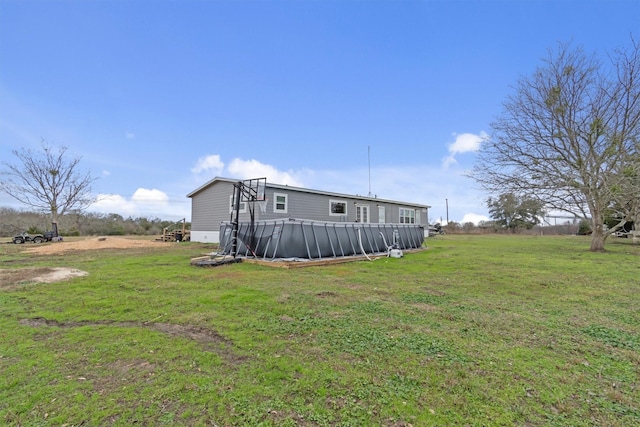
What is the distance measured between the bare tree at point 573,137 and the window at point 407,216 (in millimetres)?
10094

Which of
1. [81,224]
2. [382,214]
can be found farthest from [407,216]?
[81,224]

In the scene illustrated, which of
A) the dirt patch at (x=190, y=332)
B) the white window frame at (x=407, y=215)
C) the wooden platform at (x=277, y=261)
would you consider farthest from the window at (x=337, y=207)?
the dirt patch at (x=190, y=332)

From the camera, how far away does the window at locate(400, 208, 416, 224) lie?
2469cm

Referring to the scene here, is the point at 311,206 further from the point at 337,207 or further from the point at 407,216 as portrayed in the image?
the point at 407,216

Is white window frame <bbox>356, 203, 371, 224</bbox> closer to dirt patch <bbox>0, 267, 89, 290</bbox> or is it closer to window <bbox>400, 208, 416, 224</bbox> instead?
window <bbox>400, 208, 416, 224</bbox>

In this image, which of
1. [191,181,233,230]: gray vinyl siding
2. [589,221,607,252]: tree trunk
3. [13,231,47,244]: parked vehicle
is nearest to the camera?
[589,221,607,252]: tree trunk

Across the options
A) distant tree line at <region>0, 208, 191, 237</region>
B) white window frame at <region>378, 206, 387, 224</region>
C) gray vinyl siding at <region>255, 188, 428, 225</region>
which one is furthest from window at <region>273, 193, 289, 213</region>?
distant tree line at <region>0, 208, 191, 237</region>

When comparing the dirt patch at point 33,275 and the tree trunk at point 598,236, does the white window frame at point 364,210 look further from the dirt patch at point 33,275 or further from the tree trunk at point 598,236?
the dirt patch at point 33,275

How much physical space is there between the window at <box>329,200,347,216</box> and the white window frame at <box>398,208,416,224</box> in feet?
25.0

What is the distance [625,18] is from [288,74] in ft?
46.2

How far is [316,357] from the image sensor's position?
2.77 meters

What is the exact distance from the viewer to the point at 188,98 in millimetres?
13859

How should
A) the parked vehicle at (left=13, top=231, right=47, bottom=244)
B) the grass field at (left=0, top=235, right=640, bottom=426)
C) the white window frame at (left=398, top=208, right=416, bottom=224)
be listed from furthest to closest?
the white window frame at (left=398, top=208, right=416, bottom=224) → the parked vehicle at (left=13, top=231, right=47, bottom=244) → the grass field at (left=0, top=235, right=640, bottom=426)

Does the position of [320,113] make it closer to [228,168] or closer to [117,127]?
[228,168]
